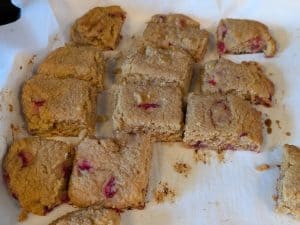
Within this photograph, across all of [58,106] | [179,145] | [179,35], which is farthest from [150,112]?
A: [179,35]

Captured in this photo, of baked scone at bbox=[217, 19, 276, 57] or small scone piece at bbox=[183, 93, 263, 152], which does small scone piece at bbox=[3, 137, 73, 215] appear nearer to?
small scone piece at bbox=[183, 93, 263, 152]

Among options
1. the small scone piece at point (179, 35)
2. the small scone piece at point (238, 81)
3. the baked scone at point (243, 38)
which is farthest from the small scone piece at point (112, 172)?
the baked scone at point (243, 38)

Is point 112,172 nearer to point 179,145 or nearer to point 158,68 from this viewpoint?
point 179,145

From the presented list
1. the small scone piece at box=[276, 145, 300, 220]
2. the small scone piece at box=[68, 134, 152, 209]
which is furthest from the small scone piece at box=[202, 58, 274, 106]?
the small scone piece at box=[68, 134, 152, 209]

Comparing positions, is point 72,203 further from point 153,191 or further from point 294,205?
point 294,205

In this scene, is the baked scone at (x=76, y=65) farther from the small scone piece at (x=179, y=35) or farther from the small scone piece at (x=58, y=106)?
the small scone piece at (x=179, y=35)
